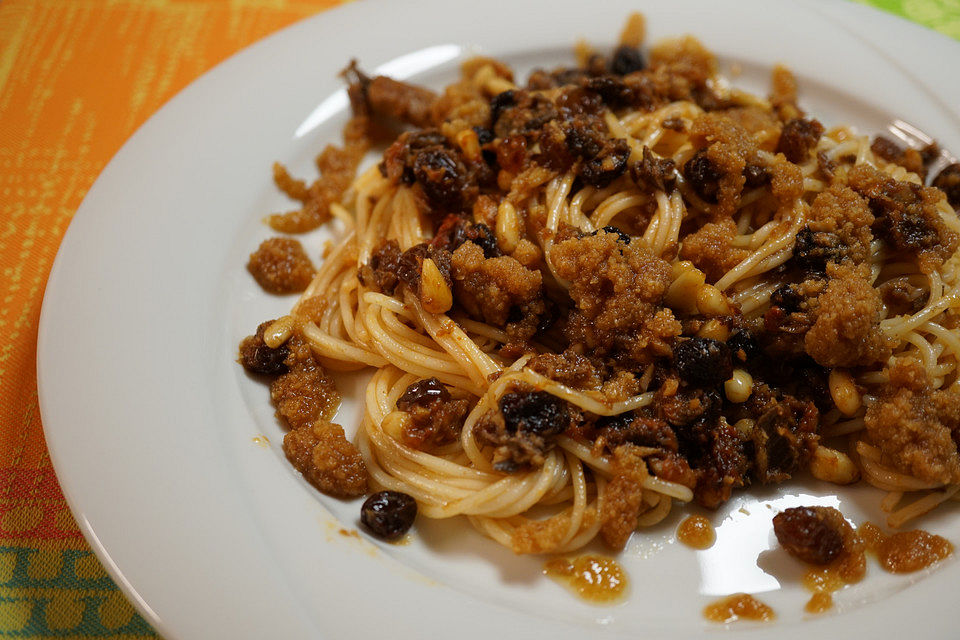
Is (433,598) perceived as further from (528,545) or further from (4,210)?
(4,210)

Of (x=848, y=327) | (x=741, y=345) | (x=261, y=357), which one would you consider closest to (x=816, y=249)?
(x=848, y=327)

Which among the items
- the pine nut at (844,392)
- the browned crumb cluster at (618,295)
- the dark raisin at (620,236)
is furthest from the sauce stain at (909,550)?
the dark raisin at (620,236)

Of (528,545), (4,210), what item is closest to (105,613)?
(528,545)

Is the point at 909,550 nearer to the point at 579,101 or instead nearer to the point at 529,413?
the point at 529,413

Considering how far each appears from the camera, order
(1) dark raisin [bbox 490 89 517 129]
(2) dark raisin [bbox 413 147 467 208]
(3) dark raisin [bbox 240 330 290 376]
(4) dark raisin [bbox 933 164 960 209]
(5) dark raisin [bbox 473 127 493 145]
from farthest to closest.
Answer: (1) dark raisin [bbox 490 89 517 129] → (5) dark raisin [bbox 473 127 493 145] → (4) dark raisin [bbox 933 164 960 209] → (2) dark raisin [bbox 413 147 467 208] → (3) dark raisin [bbox 240 330 290 376]

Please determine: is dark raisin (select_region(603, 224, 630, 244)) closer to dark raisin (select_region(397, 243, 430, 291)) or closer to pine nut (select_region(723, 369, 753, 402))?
pine nut (select_region(723, 369, 753, 402))

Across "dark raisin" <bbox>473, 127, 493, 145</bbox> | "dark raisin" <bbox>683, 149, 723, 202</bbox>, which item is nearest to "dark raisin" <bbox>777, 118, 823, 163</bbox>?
"dark raisin" <bbox>683, 149, 723, 202</bbox>
